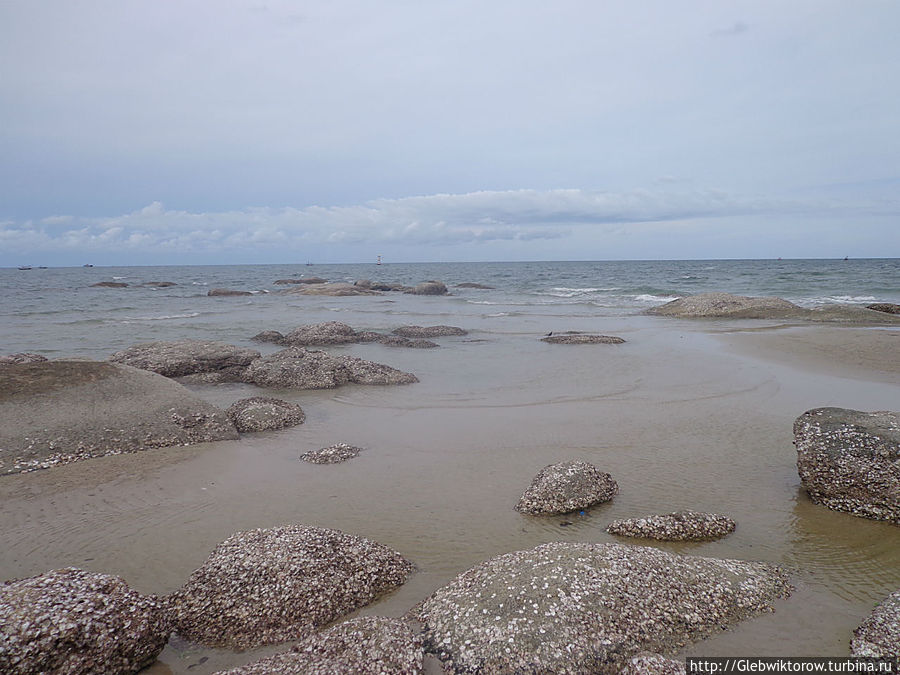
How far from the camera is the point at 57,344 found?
19.0 m

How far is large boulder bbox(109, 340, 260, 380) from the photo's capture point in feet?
42.8

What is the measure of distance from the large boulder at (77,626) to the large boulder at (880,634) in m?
5.28

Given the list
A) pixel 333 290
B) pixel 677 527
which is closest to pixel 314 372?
pixel 677 527

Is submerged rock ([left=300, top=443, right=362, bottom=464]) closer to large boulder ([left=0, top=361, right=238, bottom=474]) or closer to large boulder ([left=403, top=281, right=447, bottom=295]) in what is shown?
large boulder ([left=0, top=361, right=238, bottom=474])

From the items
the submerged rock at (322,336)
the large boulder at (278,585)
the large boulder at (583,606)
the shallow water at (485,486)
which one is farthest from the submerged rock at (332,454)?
the submerged rock at (322,336)

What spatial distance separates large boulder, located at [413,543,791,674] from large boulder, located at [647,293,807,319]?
78.8 ft

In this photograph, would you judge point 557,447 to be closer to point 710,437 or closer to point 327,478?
point 710,437

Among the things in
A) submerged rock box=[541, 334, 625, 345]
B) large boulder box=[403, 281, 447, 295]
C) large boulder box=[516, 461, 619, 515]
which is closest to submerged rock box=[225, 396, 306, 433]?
large boulder box=[516, 461, 619, 515]

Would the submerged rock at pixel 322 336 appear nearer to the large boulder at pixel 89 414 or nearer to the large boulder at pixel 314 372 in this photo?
the large boulder at pixel 314 372

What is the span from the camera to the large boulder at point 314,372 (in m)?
12.5

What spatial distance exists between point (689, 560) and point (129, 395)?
884 centimetres

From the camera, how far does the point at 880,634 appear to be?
399 centimetres

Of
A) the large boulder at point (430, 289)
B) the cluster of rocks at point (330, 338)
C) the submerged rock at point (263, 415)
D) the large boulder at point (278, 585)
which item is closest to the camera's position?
the large boulder at point (278, 585)

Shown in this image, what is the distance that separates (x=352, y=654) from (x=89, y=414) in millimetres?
6959
